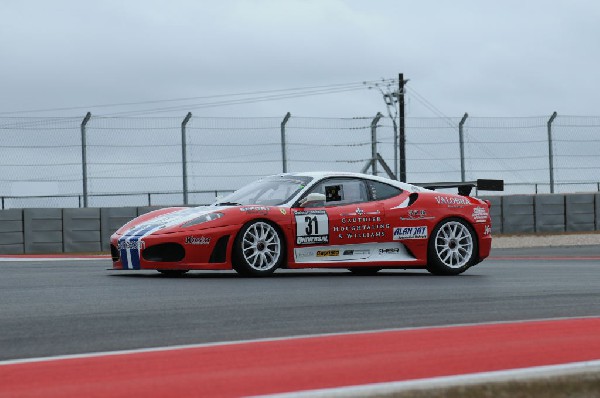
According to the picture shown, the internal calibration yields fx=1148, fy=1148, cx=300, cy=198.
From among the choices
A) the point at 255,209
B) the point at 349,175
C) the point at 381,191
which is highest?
the point at 349,175

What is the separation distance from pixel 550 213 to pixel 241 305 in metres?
22.3

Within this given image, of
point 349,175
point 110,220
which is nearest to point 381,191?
point 349,175

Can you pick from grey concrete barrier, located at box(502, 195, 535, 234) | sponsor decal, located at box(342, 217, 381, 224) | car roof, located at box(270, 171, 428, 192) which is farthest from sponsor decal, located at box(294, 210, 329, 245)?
grey concrete barrier, located at box(502, 195, 535, 234)

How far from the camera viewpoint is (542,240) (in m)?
27.9

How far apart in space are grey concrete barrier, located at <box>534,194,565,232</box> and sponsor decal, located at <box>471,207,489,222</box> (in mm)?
16600

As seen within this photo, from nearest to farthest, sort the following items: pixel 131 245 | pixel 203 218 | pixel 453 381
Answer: pixel 453 381
pixel 203 218
pixel 131 245

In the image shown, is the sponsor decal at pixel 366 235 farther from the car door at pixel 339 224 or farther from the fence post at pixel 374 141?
the fence post at pixel 374 141

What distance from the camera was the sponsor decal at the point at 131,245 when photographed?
12.0 meters

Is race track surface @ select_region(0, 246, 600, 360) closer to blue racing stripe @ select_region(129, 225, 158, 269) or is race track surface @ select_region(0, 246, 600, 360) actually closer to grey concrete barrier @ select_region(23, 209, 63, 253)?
blue racing stripe @ select_region(129, 225, 158, 269)

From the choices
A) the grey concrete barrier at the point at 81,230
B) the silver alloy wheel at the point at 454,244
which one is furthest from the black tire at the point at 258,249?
the grey concrete barrier at the point at 81,230

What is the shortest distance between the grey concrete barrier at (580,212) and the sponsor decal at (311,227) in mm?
18838

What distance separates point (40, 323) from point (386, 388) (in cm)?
340

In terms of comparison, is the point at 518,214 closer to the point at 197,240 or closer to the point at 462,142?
the point at 462,142

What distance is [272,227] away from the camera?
12211 millimetres
